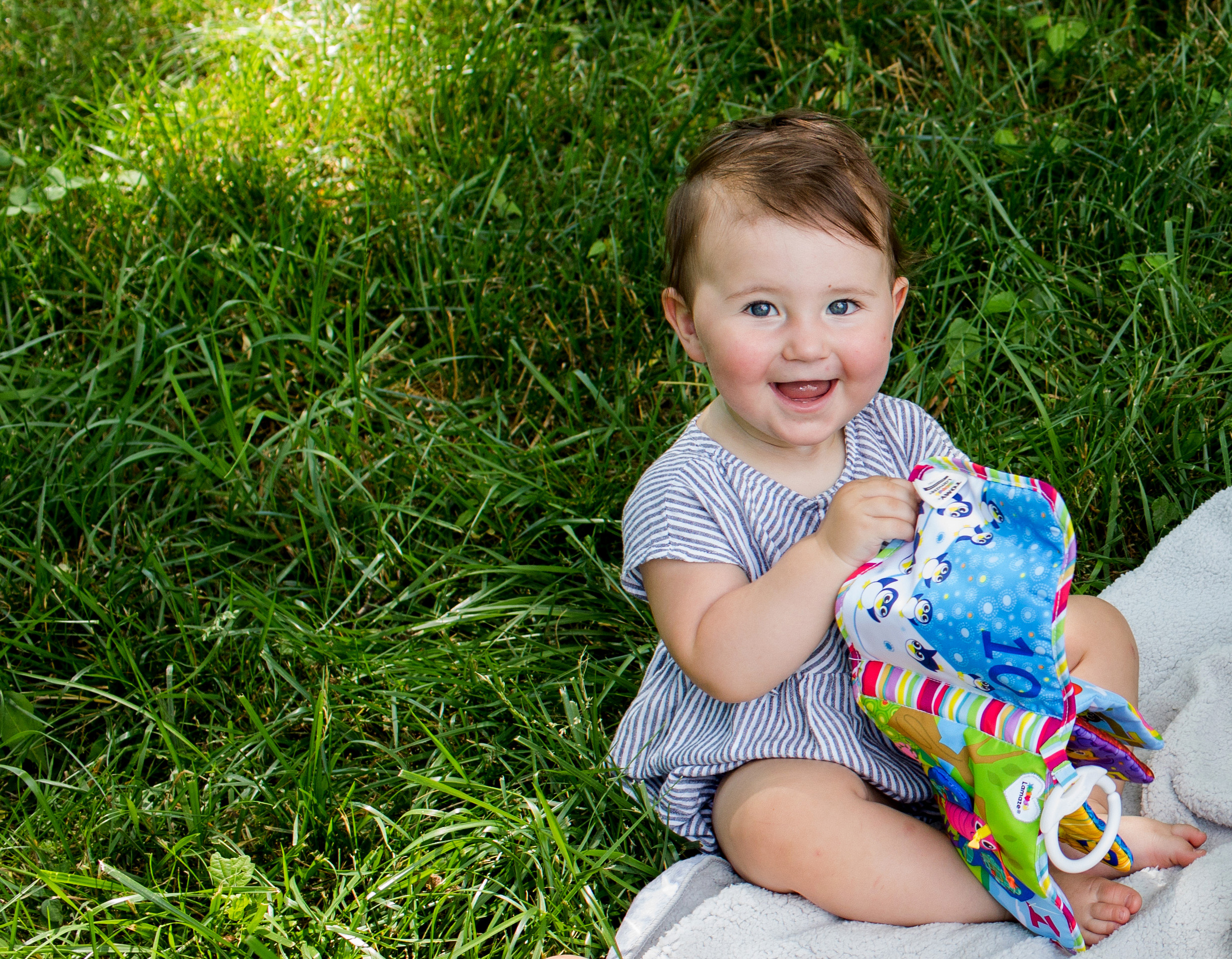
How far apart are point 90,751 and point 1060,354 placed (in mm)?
2042

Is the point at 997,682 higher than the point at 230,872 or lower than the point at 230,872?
higher

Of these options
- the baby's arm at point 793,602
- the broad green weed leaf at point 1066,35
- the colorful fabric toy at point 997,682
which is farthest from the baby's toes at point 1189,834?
the broad green weed leaf at point 1066,35

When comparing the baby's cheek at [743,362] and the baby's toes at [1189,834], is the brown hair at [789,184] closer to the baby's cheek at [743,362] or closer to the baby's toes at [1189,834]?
the baby's cheek at [743,362]

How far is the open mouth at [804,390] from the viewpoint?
5.36 feet

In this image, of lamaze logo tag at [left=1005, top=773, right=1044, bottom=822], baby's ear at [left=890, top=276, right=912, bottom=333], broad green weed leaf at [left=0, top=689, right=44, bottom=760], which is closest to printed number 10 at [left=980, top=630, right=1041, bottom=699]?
lamaze logo tag at [left=1005, top=773, right=1044, bottom=822]

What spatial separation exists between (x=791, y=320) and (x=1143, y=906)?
3.03 ft

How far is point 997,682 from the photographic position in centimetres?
145

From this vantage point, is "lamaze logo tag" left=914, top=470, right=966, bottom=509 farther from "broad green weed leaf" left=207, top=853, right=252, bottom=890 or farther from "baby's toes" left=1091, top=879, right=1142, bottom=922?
"broad green weed leaf" left=207, top=853, right=252, bottom=890

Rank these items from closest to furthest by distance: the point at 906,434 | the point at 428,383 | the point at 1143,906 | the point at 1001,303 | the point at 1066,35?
the point at 1143,906
the point at 906,434
the point at 1001,303
the point at 428,383
the point at 1066,35

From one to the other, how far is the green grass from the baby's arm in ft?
1.03

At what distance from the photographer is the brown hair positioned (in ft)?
5.22

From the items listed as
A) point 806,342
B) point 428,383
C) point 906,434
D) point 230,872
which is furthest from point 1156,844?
point 428,383

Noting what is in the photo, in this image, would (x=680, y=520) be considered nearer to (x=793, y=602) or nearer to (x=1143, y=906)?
(x=793, y=602)

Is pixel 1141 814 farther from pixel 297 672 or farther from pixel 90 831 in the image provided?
pixel 90 831
